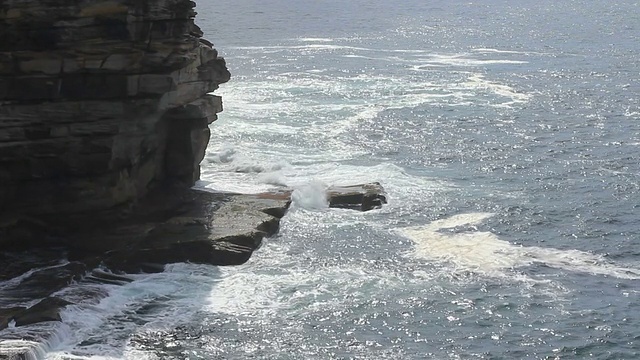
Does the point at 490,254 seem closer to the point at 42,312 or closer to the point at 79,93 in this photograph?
the point at 79,93

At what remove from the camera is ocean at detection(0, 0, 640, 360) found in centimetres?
3747

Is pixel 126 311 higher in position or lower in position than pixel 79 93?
lower

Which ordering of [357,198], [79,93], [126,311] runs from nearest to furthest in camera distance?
[126,311] → [79,93] → [357,198]

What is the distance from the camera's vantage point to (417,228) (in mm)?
49938

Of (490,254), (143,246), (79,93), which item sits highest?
(79,93)

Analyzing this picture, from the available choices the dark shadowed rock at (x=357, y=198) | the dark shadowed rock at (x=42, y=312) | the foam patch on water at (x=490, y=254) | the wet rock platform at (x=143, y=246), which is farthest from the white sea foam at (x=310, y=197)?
the dark shadowed rock at (x=42, y=312)

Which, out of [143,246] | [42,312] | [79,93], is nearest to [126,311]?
[42,312]

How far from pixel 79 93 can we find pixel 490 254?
63.0 ft

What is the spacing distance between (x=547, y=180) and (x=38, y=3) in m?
29.6

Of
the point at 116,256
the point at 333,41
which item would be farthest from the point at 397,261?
the point at 333,41

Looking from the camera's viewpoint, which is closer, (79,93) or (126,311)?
(126,311)

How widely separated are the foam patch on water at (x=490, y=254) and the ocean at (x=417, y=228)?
0.43 ft

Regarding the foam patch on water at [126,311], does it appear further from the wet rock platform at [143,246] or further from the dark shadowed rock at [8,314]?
the dark shadowed rock at [8,314]

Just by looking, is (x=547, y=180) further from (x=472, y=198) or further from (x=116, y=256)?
(x=116, y=256)
